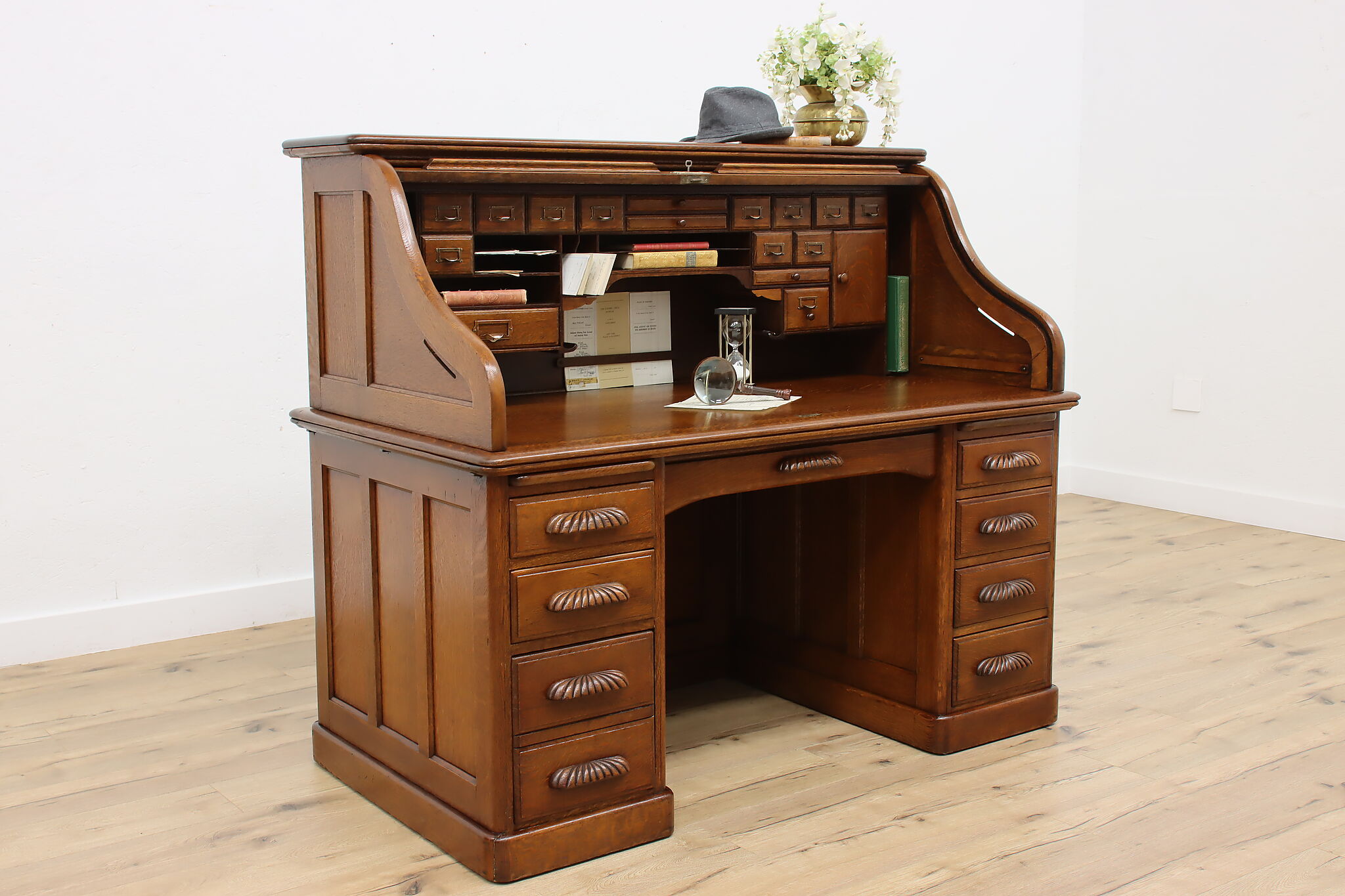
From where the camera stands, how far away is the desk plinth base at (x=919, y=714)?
2639 millimetres

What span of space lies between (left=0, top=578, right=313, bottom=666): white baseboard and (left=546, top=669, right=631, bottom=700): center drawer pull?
162 cm

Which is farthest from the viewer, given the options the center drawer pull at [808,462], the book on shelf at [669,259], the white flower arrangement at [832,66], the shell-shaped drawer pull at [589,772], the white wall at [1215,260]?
the white wall at [1215,260]

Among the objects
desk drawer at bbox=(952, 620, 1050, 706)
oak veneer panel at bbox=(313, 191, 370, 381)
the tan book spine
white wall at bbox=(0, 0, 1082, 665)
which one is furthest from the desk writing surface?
white wall at bbox=(0, 0, 1082, 665)

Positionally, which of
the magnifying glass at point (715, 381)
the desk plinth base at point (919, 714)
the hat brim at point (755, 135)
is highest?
the hat brim at point (755, 135)

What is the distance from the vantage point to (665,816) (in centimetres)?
226

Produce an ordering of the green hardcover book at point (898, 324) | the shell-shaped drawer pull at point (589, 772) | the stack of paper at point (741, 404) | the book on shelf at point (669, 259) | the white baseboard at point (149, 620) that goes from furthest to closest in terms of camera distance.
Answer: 1. the white baseboard at point (149, 620)
2. the green hardcover book at point (898, 324)
3. the book on shelf at point (669, 259)
4. the stack of paper at point (741, 404)
5. the shell-shaped drawer pull at point (589, 772)

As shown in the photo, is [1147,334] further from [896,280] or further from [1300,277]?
[896,280]

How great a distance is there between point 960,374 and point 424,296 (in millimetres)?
1316

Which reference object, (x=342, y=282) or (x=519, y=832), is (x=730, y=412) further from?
(x=519, y=832)

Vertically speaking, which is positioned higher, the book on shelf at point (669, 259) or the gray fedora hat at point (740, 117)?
the gray fedora hat at point (740, 117)

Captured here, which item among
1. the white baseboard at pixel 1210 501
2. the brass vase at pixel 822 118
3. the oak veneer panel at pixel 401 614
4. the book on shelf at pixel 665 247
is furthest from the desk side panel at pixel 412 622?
the white baseboard at pixel 1210 501

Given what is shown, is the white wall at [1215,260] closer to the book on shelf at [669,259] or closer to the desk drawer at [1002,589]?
the desk drawer at [1002,589]

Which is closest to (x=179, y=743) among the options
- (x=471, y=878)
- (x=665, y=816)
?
(x=471, y=878)

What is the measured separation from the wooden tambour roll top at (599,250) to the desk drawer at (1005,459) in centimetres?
13
